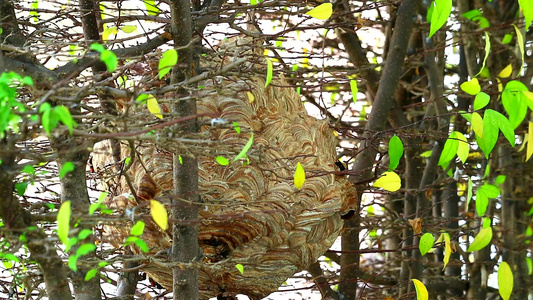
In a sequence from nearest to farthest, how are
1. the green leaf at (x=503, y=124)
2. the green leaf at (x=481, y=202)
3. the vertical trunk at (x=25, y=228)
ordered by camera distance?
the vertical trunk at (x=25, y=228) → the green leaf at (x=503, y=124) → the green leaf at (x=481, y=202)

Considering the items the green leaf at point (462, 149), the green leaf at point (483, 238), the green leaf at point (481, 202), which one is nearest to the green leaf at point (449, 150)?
the green leaf at point (462, 149)

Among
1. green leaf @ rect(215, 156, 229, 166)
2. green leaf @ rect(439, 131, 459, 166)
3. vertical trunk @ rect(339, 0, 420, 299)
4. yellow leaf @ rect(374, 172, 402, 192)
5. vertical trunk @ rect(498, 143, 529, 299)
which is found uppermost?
vertical trunk @ rect(339, 0, 420, 299)

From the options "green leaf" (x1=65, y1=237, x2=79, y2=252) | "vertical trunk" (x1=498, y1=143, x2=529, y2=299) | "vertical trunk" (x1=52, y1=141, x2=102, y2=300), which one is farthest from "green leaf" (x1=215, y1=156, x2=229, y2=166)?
"vertical trunk" (x1=498, y1=143, x2=529, y2=299)

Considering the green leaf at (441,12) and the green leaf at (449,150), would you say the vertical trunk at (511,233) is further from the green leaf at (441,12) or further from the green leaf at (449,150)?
the green leaf at (441,12)

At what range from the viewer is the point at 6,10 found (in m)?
1.44

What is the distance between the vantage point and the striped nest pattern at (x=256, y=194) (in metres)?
1.69

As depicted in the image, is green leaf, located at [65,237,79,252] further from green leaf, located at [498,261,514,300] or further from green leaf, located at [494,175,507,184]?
green leaf, located at [494,175,507,184]

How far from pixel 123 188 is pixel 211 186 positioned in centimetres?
26

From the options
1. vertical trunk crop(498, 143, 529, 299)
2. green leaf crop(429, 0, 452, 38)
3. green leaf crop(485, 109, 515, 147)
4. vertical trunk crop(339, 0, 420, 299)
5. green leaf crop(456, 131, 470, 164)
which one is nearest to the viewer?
green leaf crop(429, 0, 452, 38)

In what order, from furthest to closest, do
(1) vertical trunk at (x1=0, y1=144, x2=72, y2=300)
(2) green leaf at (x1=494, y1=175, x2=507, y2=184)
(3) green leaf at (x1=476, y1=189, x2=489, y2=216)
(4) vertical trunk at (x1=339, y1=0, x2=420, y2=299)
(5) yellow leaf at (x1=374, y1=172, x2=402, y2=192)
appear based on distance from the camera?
(2) green leaf at (x1=494, y1=175, x2=507, y2=184)
(4) vertical trunk at (x1=339, y1=0, x2=420, y2=299)
(3) green leaf at (x1=476, y1=189, x2=489, y2=216)
(5) yellow leaf at (x1=374, y1=172, x2=402, y2=192)
(1) vertical trunk at (x1=0, y1=144, x2=72, y2=300)

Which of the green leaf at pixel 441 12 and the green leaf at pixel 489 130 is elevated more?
the green leaf at pixel 441 12

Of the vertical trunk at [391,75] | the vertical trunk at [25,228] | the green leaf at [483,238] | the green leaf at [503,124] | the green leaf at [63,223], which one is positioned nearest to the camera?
the green leaf at [63,223]

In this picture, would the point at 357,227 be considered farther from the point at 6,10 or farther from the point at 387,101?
the point at 6,10

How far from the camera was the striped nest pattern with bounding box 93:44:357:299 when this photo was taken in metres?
1.69
